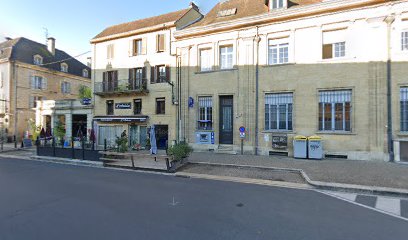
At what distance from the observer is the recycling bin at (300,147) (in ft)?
37.2

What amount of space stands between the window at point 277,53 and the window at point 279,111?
199cm

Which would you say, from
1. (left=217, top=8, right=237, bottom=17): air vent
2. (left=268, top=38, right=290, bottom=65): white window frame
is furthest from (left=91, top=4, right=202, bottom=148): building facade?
(left=268, top=38, right=290, bottom=65): white window frame

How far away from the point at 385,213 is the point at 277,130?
808 cm

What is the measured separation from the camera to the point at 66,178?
26.1 ft

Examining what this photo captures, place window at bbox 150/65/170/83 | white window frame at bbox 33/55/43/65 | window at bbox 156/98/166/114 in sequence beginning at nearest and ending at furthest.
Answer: window at bbox 156/98/166/114 → window at bbox 150/65/170/83 → white window frame at bbox 33/55/43/65

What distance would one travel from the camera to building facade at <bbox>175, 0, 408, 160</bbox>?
416 inches

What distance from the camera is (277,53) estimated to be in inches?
508

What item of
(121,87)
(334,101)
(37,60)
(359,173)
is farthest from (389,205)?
(37,60)

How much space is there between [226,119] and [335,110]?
6.06 meters

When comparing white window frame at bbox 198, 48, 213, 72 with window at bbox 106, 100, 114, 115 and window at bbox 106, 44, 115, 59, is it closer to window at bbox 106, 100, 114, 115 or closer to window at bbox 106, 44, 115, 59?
window at bbox 106, 44, 115, 59

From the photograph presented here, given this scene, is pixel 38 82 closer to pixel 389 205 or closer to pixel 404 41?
pixel 389 205

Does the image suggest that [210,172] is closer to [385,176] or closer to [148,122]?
[385,176]

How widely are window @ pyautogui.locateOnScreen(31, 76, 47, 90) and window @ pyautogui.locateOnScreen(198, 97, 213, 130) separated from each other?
74.8 ft

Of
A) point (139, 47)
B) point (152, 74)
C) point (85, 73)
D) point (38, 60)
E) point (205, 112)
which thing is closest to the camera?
point (205, 112)
